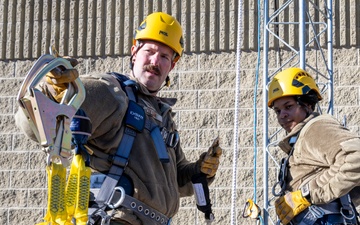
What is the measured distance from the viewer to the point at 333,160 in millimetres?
5621

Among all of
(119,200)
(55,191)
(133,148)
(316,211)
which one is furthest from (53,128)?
(316,211)

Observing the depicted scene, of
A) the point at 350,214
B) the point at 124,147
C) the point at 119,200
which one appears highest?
the point at 124,147

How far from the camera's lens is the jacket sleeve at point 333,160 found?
18.1ft

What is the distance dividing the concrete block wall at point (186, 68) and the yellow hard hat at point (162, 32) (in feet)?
13.8

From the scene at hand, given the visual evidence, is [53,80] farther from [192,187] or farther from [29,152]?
[29,152]

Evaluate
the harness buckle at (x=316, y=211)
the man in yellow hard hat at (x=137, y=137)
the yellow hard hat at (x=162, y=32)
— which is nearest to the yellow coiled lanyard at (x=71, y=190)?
the man in yellow hard hat at (x=137, y=137)

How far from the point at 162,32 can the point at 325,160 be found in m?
1.52

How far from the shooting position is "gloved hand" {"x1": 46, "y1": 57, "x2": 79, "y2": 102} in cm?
348

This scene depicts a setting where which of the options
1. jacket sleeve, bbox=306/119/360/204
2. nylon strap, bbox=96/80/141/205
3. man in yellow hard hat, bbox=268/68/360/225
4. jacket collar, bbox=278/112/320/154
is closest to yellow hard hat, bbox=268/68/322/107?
man in yellow hard hat, bbox=268/68/360/225

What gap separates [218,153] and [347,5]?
4.93m

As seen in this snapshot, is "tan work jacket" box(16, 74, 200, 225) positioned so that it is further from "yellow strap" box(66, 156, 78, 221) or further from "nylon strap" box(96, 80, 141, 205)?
"yellow strap" box(66, 156, 78, 221)

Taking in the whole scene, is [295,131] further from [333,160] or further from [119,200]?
[119,200]

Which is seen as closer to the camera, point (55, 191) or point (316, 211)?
point (55, 191)

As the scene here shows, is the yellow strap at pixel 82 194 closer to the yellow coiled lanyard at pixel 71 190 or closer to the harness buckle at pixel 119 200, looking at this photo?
the yellow coiled lanyard at pixel 71 190
